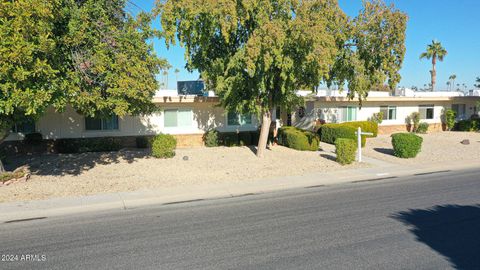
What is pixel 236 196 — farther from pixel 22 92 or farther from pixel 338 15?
pixel 338 15

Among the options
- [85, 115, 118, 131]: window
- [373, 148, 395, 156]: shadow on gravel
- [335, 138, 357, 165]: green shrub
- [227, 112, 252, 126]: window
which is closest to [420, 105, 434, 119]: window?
[373, 148, 395, 156]: shadow on gravel

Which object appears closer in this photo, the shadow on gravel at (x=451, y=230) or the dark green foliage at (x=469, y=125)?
the shadow on gravel at (x=451, y=230)

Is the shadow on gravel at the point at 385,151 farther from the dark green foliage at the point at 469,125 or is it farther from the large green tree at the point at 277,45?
the dark green foliage at the point at 469,125

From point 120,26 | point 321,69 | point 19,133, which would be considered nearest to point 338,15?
point 321,69

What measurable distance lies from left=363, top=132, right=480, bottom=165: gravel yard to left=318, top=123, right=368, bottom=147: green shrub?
45.9 inches

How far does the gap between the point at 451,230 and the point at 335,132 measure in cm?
1544

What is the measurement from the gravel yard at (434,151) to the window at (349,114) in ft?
7.77

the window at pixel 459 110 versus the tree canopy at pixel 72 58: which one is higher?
the tree canopy at pixel 72 58

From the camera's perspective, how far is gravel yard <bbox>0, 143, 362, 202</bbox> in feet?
36.2

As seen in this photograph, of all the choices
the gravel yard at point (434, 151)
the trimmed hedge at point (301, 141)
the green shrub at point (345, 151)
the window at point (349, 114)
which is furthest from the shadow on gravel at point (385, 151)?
the window at point (349, 114)

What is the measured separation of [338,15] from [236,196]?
373 inches

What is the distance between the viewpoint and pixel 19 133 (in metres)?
17.8

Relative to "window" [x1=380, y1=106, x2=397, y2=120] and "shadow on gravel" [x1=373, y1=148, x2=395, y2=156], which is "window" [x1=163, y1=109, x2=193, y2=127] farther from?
"window" [x1=380, y1=106, x2=397, y2=120]

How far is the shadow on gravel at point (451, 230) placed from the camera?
19.0 ft
